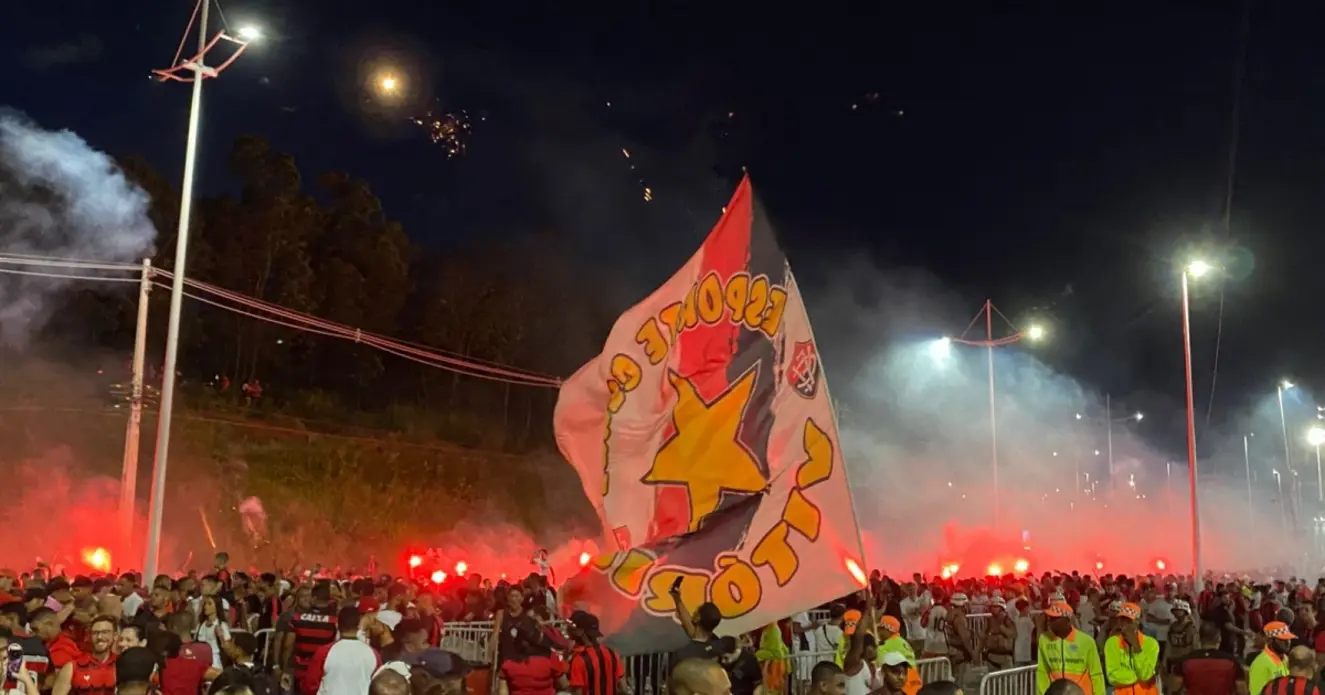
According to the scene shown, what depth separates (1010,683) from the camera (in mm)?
11422

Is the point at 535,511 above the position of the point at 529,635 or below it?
above

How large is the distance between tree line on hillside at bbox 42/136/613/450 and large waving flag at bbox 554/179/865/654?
83.9 ft

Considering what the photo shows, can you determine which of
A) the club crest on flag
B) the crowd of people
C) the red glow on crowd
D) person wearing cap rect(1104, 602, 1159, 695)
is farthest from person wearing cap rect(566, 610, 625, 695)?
the red glow on crowd

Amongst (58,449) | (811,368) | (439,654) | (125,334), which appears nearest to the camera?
(439,654)

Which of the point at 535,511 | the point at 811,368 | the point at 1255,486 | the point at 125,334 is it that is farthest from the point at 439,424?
the point at 1255,486

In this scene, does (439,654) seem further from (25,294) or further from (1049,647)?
(25,294)

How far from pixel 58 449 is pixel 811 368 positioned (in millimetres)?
25150

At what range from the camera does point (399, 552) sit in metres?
A: 34.2

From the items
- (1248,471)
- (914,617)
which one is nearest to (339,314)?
(914,617)

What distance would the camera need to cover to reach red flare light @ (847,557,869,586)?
8188 millimetres

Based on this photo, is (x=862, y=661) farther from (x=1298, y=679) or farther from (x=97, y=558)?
(x=97, y=558)

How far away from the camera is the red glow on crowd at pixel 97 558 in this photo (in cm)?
2375

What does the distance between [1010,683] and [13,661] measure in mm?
9106

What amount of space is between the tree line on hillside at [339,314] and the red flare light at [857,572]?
28.8 meters
